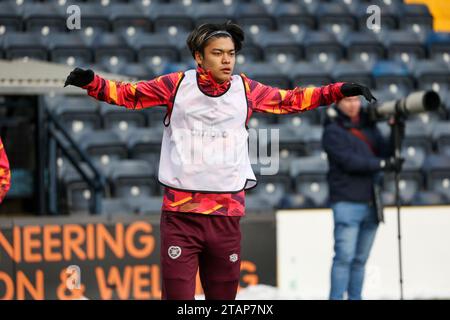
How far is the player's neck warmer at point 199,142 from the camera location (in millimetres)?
4879

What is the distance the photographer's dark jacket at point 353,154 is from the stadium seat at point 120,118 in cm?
358

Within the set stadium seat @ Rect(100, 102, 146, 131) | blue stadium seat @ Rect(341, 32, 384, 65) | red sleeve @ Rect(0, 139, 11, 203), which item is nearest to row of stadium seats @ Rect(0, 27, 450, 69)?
blue stadium seat @ Rect(341, 32, 384, 65)

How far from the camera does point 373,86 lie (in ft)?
40.4

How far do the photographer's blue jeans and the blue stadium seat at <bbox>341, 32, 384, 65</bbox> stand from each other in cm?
517

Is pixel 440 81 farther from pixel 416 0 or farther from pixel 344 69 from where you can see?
pixel 416 0

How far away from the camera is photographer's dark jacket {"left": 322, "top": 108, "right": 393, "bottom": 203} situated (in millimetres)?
7877

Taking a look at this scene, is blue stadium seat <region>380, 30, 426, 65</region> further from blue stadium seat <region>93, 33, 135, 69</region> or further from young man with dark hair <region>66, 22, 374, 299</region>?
young man with dark hair <region>66, 22, 374, 299</region>

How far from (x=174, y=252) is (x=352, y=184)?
3.40m

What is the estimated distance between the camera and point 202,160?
490cm

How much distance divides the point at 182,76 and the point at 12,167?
502 centimetres

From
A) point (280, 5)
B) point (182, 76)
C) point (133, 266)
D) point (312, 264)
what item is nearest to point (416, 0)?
point (280, 5)

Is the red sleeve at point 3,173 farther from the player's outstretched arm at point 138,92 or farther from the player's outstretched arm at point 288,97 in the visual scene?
the player's outstretched arm at point 288,97

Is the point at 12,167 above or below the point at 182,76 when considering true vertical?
below

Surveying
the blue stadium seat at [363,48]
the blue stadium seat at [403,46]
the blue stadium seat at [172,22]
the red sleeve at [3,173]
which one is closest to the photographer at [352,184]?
the red sleeve at [3,173]
